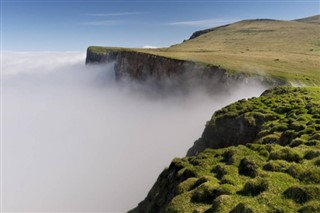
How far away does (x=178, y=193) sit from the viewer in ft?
78.0

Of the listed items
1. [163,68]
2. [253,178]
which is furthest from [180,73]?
[253,178]

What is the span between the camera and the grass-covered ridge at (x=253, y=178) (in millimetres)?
19406

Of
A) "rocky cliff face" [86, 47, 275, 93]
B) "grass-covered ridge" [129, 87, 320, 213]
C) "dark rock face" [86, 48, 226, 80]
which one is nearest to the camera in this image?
"grass-covered ridge" [129, 87, 320, 213]

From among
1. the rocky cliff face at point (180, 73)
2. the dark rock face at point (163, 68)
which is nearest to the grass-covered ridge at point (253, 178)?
the rocky cliff face at point (180, 73)

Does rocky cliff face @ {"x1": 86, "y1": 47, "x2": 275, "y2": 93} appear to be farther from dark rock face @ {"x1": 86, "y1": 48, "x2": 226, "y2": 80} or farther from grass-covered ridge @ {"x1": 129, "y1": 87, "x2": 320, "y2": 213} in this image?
grass-covered ridge @ {"x1": 129, "y1": 87, "x2": 320, "y2": 213}

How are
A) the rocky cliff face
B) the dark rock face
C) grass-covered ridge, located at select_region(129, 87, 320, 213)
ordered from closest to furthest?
1. grass-covered ridge, located at select_region(129, 87, 320, 213)
2. the rocky cliff face
3. the dark rock face

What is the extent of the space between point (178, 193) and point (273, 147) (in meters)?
10.1

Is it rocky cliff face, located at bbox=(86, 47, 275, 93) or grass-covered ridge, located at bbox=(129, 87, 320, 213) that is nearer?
grass-covered ridge, located at bbox=(129, 87, 320, 213)

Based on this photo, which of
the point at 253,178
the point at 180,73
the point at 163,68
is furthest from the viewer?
the point at 163,68

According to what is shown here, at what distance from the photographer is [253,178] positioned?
75.8 feet

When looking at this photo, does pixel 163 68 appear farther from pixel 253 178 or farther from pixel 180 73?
pixel 253 178

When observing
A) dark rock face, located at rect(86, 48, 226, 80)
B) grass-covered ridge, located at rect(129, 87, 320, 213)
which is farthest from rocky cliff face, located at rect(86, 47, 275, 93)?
grass-covered ridge, located at rect(129, 87, 320, 213)

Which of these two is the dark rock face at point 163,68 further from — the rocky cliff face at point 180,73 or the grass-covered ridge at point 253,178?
the grass-covered ridge at point 253,178

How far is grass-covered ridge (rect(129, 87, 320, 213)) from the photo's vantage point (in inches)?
764
